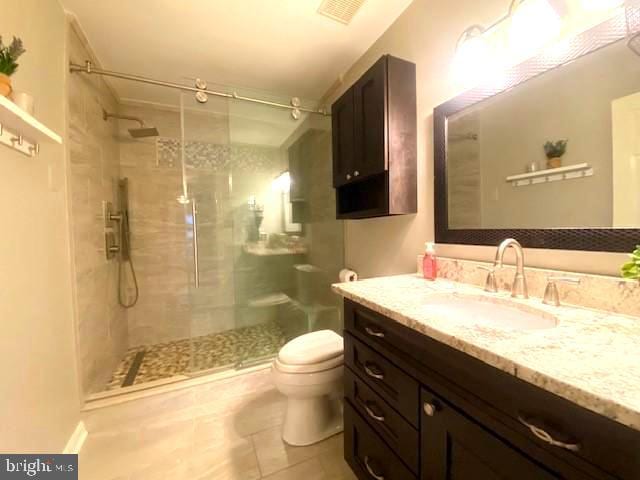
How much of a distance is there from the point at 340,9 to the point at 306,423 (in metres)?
2.27

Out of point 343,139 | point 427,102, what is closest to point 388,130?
point 427,102

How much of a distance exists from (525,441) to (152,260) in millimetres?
2897

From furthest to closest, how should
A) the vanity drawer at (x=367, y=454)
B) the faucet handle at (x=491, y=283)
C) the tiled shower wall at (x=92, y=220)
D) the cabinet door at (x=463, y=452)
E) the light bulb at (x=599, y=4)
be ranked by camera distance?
the tiled shower wall at (x=92, y=220) → the faucet handle at (x=491, y=283) → the vanity drawer at (x=367, y=454) → the light bulb at (x=599, y=4) → the cabinet door at (x=463, y=452)

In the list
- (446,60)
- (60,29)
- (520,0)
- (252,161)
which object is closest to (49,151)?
(60,29)

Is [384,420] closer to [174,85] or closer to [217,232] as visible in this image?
[217,232]

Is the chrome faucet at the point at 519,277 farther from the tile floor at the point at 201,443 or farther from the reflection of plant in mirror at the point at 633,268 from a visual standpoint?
the tile floor at the point at 201,443

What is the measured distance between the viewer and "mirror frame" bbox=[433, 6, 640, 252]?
2.46 ft

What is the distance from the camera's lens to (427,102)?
4.45ft

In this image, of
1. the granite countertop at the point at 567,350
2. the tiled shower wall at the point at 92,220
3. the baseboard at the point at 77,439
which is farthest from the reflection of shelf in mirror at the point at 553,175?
the baseboard at the point at 77,439

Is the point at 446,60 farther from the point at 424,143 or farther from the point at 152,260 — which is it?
the point at 152,260

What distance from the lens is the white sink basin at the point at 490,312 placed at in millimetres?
806

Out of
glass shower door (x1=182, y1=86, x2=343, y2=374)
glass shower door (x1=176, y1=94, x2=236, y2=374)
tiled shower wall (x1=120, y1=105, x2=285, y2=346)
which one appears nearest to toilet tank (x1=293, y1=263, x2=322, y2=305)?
glass shower door (x1=182, y1=86, x2=343, y2=374)

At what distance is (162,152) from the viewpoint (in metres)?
2.54

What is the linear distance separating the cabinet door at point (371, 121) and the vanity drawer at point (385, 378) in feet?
3.00
